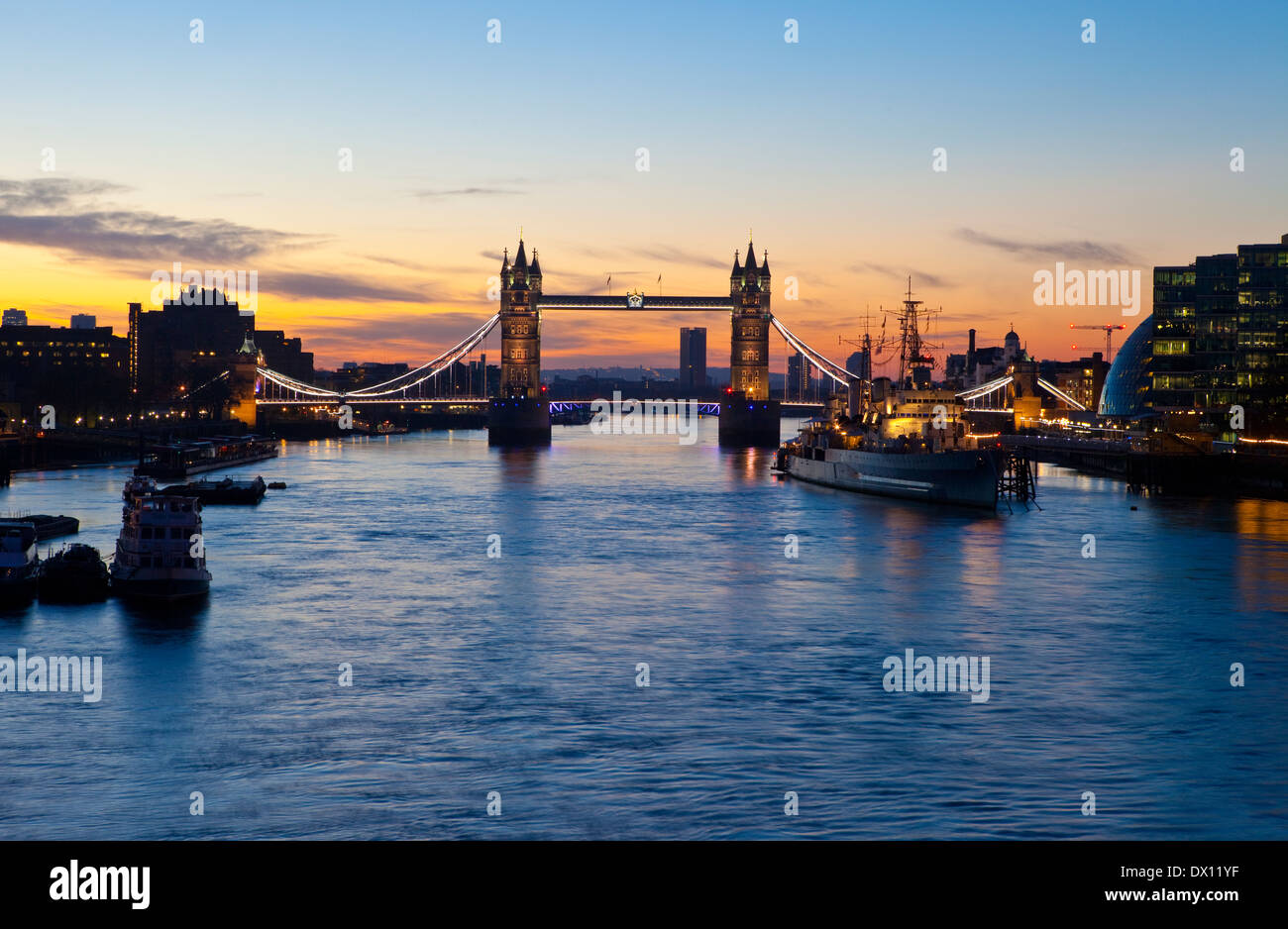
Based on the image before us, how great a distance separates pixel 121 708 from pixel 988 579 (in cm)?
2829

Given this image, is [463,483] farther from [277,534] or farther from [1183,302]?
[1183,302]

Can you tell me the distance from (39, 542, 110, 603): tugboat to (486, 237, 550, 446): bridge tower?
12734 cm

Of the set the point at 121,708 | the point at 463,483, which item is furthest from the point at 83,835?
the point at 463,483

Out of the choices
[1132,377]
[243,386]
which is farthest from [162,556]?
[243,386]

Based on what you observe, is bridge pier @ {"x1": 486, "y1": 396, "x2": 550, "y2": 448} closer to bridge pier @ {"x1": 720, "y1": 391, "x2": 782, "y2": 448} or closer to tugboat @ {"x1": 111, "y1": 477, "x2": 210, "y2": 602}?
bridge pier @ {"x1": 720, "y1": 391, "x2": 782, "y2": 448}

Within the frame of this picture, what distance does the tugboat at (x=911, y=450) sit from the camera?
224 feet

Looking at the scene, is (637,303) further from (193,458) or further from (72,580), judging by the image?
(72,580)

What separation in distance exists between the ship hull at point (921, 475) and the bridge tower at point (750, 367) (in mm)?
79321

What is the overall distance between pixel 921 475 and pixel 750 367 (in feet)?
356

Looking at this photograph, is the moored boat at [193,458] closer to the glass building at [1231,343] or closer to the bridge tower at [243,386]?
the bridge tower at [243,386]

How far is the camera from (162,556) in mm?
35562

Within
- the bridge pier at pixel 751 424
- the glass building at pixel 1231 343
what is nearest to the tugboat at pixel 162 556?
the glass building at pixel 1231 343
